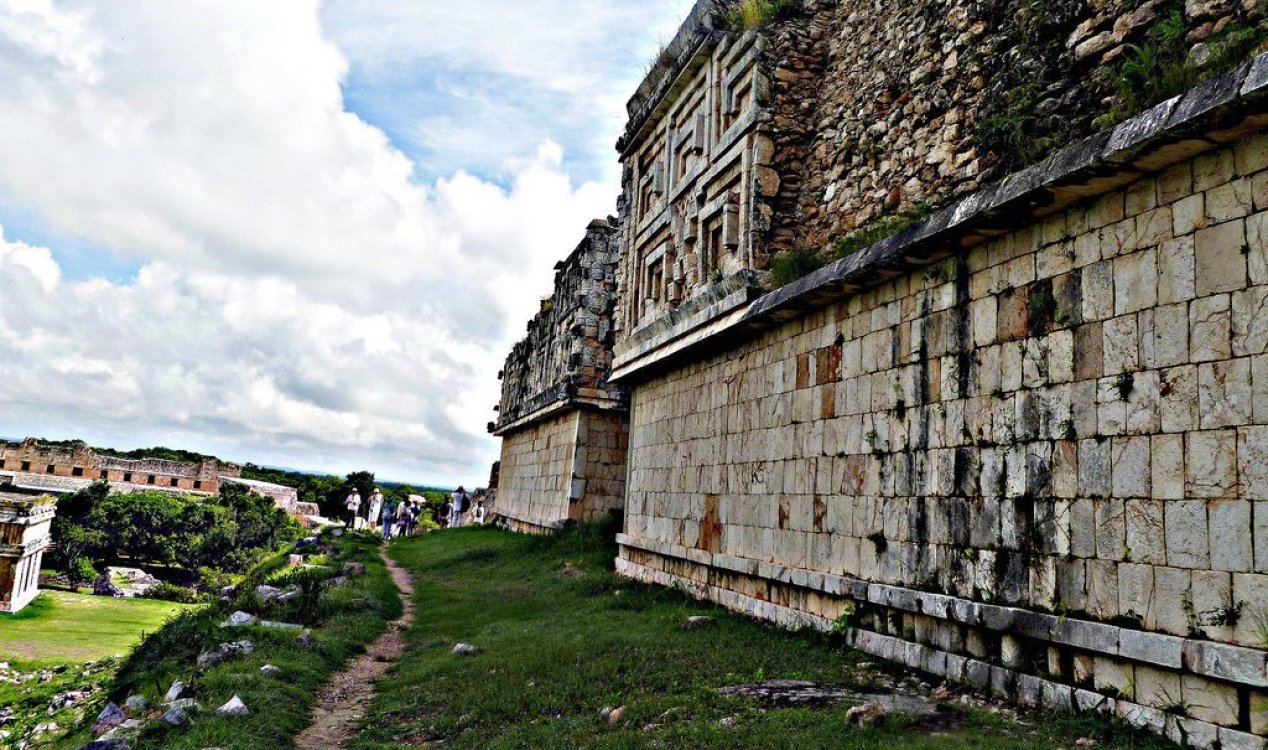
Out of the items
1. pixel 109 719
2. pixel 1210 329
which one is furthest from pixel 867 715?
pixel 109 719

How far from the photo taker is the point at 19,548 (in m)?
22.7

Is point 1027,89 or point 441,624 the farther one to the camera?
point 441,624

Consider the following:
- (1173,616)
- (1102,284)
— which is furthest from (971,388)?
(1173,616)

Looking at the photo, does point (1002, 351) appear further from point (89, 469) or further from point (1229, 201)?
point (89, 469)

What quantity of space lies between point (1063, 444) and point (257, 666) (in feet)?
25.0

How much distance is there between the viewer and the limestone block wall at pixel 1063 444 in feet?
14.9

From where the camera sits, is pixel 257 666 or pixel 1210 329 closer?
pixel 1210 329

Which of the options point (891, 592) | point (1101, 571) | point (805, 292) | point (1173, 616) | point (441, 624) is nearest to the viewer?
point (1173, 616)

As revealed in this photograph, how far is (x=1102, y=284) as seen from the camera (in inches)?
→ 214

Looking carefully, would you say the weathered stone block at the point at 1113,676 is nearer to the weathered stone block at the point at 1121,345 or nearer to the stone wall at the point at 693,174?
the weathered stone block at the point at 1121,345

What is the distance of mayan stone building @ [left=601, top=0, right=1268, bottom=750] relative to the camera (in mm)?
4617

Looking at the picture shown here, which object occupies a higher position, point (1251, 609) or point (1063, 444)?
point (1063, 444)

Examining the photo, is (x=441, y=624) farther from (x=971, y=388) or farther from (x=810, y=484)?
(x=971, y=388)

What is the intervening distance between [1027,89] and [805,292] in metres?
2.75
